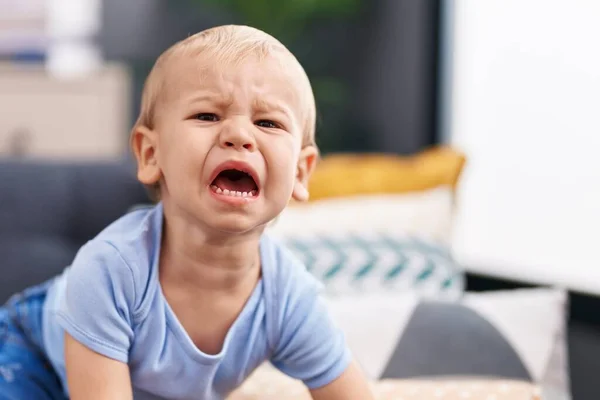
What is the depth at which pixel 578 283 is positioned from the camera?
212 cm

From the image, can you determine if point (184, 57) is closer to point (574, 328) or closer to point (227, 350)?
point (227, 350)

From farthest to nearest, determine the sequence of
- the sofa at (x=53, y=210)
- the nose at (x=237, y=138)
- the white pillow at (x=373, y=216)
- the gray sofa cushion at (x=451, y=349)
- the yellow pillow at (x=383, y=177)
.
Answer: the yellow pillow at (x=383, y=177) → the white pillow at (x=373, y=216) → the sofa at (x=53, y=210) → the gray sofa cushion at (x=451, y=349) → the nose at (x=237, y=138)

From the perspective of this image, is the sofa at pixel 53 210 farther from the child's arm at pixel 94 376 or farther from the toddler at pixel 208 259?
the child's arm at pixel 94 376

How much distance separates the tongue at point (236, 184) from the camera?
75 centimetres

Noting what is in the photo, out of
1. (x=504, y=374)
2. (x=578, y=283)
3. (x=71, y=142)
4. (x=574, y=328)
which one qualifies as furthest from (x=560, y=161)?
(x=71, y=142)

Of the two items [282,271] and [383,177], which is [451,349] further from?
[383,177]

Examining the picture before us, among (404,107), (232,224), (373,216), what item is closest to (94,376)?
(232,224)

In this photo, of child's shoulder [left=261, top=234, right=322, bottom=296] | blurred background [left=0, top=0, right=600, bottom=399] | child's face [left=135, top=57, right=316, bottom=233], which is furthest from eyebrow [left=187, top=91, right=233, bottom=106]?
blurred background [left=0, top=0, right=600, bottom=399]

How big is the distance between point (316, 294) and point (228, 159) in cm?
27

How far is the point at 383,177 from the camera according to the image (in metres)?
1.63

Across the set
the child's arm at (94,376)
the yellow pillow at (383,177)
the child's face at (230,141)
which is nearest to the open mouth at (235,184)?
the child's face at (230,141)

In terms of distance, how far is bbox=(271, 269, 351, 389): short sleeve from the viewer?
0.90 metres

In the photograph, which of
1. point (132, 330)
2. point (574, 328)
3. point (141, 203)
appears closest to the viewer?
point (132, 330)

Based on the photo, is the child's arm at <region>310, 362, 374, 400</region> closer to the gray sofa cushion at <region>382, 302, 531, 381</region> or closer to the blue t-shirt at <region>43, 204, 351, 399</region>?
the blue t-shirt at <region>43, 204, 351, 399</region>
